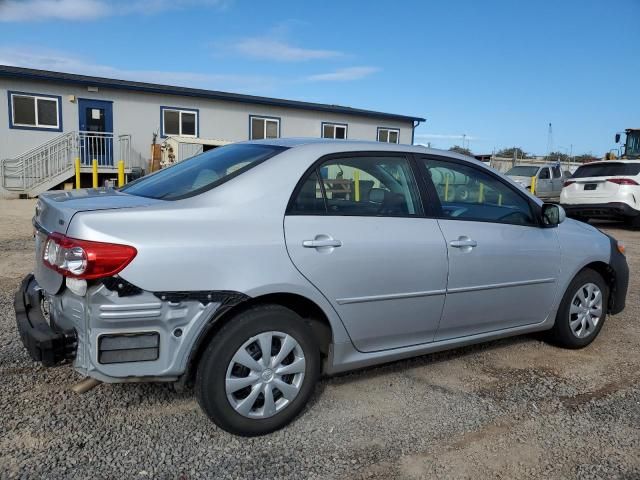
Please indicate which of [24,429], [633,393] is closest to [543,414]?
[633,393]

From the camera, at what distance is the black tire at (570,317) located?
4258 millimetres

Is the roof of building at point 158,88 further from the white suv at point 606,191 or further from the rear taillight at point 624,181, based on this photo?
the rear taillight at point 624,181

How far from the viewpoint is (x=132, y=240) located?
8.22 ft

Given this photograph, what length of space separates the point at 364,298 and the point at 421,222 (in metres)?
0.64

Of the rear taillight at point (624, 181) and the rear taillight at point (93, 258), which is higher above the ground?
the rear taillight at point (624, 181)

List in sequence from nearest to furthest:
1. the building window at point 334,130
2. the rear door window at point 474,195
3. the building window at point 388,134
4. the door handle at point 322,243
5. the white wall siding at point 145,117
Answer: the door handle at point 322,243 < the rear door window at point 474,195 < the white wall siding at point 145,117 < the building window at point 334,130 < the building window at point 388,134

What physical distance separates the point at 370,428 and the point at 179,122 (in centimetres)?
1815

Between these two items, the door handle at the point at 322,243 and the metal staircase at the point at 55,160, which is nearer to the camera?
the door handle at the point at 322,243

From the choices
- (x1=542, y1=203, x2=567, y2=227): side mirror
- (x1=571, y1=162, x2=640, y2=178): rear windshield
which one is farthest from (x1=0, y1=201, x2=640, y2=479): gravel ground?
(x1=571, y1=162, x2=640, y2=178): rear windshield

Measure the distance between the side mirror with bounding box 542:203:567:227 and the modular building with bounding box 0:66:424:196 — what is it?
49.0 feet

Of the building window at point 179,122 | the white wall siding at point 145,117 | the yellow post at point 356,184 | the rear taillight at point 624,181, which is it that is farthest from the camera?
the building window at point 179,122

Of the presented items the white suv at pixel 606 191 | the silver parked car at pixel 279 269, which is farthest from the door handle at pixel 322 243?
the white suv at pixel 606 191

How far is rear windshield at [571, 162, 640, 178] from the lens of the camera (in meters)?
12.4

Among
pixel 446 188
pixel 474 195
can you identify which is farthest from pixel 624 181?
pixel 446 188
